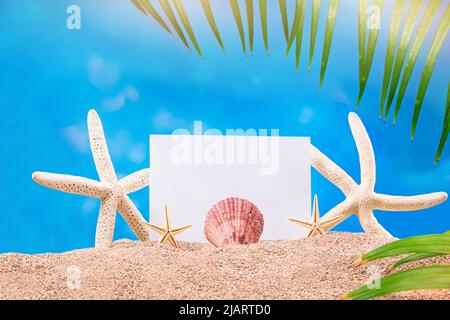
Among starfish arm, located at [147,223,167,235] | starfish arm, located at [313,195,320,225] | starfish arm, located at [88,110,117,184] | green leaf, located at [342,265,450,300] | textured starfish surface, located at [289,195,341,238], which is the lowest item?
green leaf, located at [342,265,450,300]

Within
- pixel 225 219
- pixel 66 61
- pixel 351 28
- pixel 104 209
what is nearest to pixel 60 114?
pixel 66 61

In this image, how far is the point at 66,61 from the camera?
3.08ft

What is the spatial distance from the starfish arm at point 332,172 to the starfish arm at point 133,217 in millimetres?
414

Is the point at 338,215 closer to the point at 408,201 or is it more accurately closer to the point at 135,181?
the point at 408,201

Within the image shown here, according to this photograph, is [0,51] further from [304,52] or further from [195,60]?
[304,52]

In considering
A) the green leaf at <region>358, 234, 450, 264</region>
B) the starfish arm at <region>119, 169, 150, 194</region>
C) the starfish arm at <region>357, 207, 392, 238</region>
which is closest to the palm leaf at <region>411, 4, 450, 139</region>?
the green leaf at <region>358, 234, 450, 264</region>

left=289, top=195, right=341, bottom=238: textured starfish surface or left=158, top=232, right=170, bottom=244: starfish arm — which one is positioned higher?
left=289, top=195, right=341, bottom=238: textured starfish surface

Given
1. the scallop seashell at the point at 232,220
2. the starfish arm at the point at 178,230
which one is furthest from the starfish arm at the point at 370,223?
the starfish arm at the point at 178,230

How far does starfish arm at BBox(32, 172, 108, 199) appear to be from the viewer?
3.24 feet

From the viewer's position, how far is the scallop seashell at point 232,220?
119 cm

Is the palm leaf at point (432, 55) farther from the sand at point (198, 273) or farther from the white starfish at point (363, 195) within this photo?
the white starfish at point (363, 195)

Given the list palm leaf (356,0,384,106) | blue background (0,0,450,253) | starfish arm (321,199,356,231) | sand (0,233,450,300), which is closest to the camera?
palm leaf (356,0,384,106)

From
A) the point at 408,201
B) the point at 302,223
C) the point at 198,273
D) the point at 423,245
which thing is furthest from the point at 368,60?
the point at 302,223

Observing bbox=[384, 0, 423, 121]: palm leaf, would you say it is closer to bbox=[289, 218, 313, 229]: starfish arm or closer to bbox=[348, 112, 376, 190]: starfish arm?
bbox=[348, 112, 376, 190]: starfish arm
